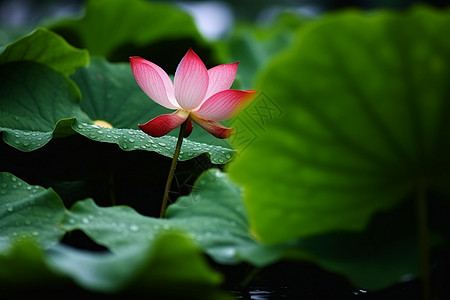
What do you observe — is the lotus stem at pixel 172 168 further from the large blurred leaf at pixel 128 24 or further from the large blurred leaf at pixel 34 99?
the large blurred leaf at pixel 128 24

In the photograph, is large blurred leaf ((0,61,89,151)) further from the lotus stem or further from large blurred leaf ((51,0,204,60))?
large blurred leaf ((51,0,204,60))

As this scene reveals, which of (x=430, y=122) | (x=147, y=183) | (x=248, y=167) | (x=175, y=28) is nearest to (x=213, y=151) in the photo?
(x=147, y=183)

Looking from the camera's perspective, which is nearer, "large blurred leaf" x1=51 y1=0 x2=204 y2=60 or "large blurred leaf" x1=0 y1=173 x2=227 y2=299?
"large blurred leaf" x1=0 y1=173 x2=227 y2=299

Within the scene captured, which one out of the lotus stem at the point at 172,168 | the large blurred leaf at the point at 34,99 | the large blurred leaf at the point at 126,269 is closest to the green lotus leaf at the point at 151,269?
the large blurred leaf at the point at 126,269

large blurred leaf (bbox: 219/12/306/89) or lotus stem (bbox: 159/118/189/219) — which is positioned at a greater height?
large blurred leaf (bbox: 219/12/306/89)

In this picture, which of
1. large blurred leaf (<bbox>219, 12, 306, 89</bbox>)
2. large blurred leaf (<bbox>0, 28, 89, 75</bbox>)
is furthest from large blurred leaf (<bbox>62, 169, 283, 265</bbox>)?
large blurred leaf (<bbox>219, 12, 306, 89</bbox>)

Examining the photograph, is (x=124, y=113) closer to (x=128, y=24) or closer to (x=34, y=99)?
(x=34, y=99)
